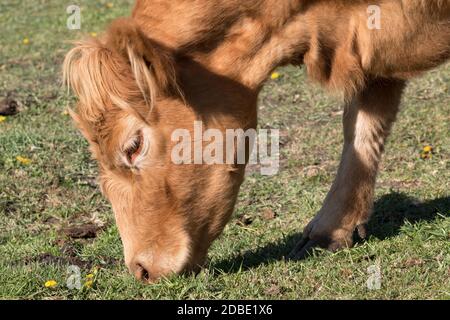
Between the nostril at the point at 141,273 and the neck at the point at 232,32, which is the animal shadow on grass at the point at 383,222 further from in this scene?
the neck at the point at 232,32

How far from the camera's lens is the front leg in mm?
5254

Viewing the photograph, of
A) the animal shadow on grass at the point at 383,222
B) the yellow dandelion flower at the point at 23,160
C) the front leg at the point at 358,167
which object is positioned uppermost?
the front leg at the point at 358,167

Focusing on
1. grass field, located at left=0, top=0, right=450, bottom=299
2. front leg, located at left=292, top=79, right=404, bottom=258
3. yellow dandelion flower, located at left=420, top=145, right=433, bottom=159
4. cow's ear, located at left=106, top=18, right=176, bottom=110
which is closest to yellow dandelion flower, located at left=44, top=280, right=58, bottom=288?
grass field, located at left=0, top=0, right=450, bottom=299

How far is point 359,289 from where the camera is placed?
4.47 m

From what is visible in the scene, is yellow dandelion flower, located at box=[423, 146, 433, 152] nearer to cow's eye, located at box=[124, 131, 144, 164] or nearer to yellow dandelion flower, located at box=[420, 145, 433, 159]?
yellow dandelion flower, located at box=[420, 145, 433, 159]

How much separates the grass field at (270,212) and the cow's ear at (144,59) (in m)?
0.98

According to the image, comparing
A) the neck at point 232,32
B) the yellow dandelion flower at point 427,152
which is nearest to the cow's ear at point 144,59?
the neck at point 232,32

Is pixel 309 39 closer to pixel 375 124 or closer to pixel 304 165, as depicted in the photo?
pixel 375 124

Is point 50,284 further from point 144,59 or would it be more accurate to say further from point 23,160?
point 23,160

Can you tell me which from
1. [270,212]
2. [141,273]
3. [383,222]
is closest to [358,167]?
[383,222]

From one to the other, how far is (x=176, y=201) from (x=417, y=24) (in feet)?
4.73

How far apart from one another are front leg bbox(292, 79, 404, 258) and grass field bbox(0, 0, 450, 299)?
6.5 inches

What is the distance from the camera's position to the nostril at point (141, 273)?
15.1 feet
